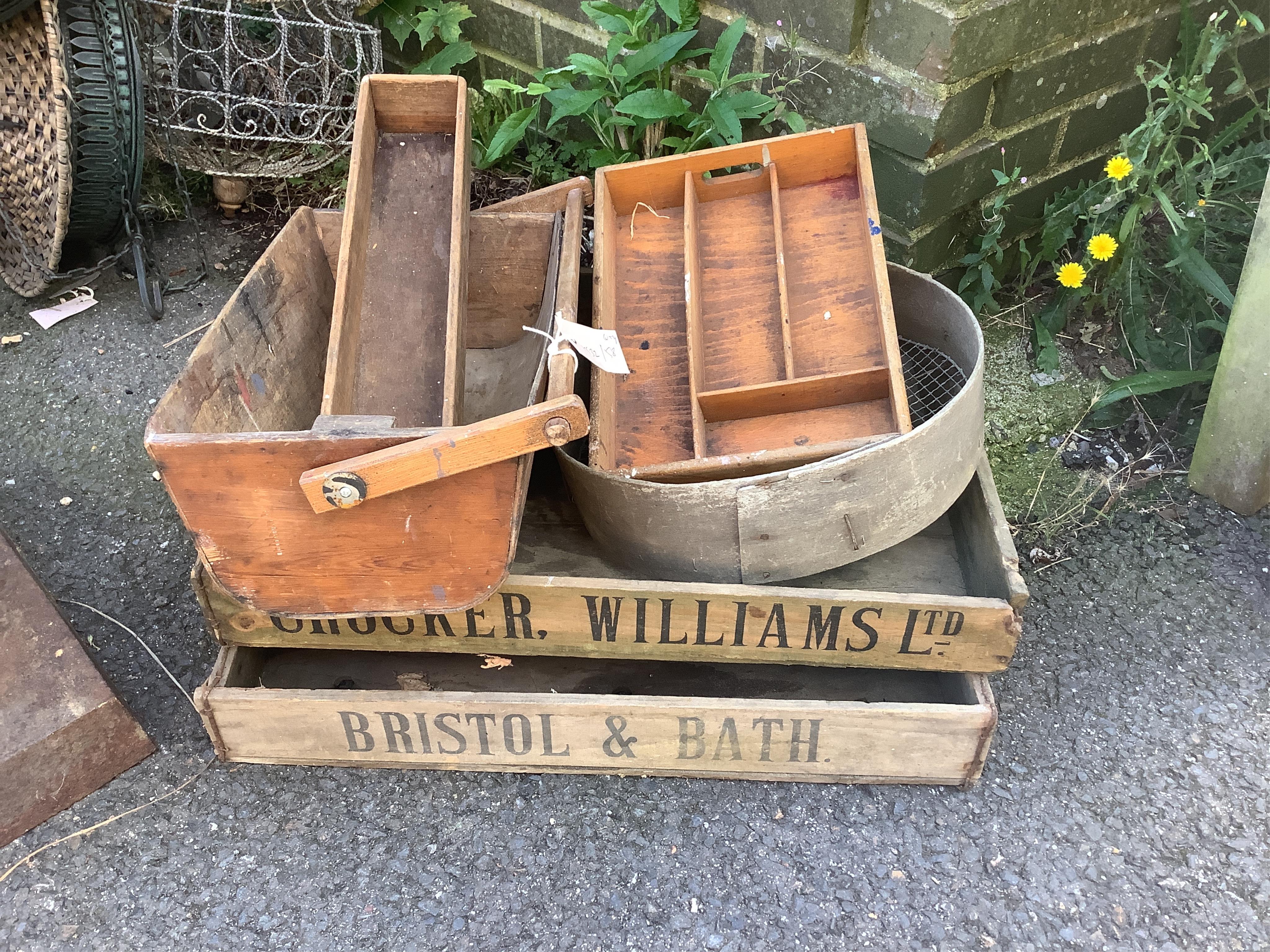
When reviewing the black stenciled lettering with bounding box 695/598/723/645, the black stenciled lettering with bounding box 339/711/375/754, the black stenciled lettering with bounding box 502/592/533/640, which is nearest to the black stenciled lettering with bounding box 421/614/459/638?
the black stenciled lettering with bounding box 502/592/533/640

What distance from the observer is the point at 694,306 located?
230 cm

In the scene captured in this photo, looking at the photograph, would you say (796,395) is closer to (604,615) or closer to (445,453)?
(604,615)

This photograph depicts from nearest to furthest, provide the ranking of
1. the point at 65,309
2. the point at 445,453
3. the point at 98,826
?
the point at 445,453 → the point at 98,826 → the point at 65,309

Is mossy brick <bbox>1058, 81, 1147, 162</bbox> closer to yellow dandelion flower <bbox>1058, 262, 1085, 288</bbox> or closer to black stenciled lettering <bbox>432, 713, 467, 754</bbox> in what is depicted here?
yellow dandelion flower <bbox>1058, 262, 1085, 288</bbox>

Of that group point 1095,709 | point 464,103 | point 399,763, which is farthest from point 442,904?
point 464,103

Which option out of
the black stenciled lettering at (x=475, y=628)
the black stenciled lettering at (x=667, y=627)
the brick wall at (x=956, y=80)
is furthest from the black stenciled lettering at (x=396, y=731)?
the brick wall at (x=956, y=80)

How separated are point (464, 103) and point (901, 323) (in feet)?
4.27

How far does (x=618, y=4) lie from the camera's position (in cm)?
314

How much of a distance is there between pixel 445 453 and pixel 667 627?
66cm

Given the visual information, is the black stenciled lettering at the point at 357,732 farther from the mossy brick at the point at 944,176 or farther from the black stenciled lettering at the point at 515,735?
the mossy brick at the point at 944,176

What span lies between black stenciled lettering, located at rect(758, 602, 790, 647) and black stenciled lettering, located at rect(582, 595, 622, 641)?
0.31m

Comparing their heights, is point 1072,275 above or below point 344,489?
below

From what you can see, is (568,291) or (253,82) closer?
(568,291)

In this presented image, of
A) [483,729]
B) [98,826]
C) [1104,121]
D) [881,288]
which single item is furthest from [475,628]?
[1104,121]
